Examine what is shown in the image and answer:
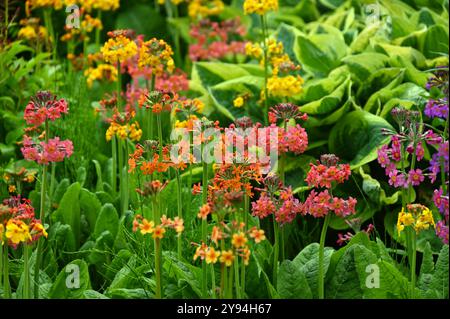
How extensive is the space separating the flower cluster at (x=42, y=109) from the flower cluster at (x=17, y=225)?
208mm

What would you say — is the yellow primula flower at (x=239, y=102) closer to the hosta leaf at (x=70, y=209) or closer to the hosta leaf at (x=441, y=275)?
the hosta leaf at (x=70, y=209)

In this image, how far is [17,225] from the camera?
182 cm

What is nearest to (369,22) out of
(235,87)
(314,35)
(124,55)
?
(314,35)

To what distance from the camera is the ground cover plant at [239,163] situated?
6.64ft

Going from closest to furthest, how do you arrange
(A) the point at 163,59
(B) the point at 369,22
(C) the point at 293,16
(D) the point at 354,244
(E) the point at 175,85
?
(D) the point at 354,244 → (A) the point at 163,59 → (E) the point at 175,85 → (B) the point at 369,22 → (C) the point at 293,16

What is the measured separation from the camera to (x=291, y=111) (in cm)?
222

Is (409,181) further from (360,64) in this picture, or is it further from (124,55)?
(360,64)

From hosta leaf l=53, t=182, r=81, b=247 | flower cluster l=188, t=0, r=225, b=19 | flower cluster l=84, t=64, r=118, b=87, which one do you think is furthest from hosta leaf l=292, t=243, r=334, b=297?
flower cluster l=188, t=0, r=225, b=19

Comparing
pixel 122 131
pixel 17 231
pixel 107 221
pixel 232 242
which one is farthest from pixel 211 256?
pixel 107 221

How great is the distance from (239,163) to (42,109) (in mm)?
504

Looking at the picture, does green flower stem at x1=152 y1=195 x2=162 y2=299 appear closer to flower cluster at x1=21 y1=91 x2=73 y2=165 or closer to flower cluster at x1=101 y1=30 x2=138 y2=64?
flower cluster at x1=21 y1=91 x2=73 y2=165

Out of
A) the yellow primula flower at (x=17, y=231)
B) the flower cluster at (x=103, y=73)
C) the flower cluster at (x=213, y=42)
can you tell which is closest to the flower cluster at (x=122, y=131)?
the yellow primula flower at (x=17, y=231)

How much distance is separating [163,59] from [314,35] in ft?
3.74
